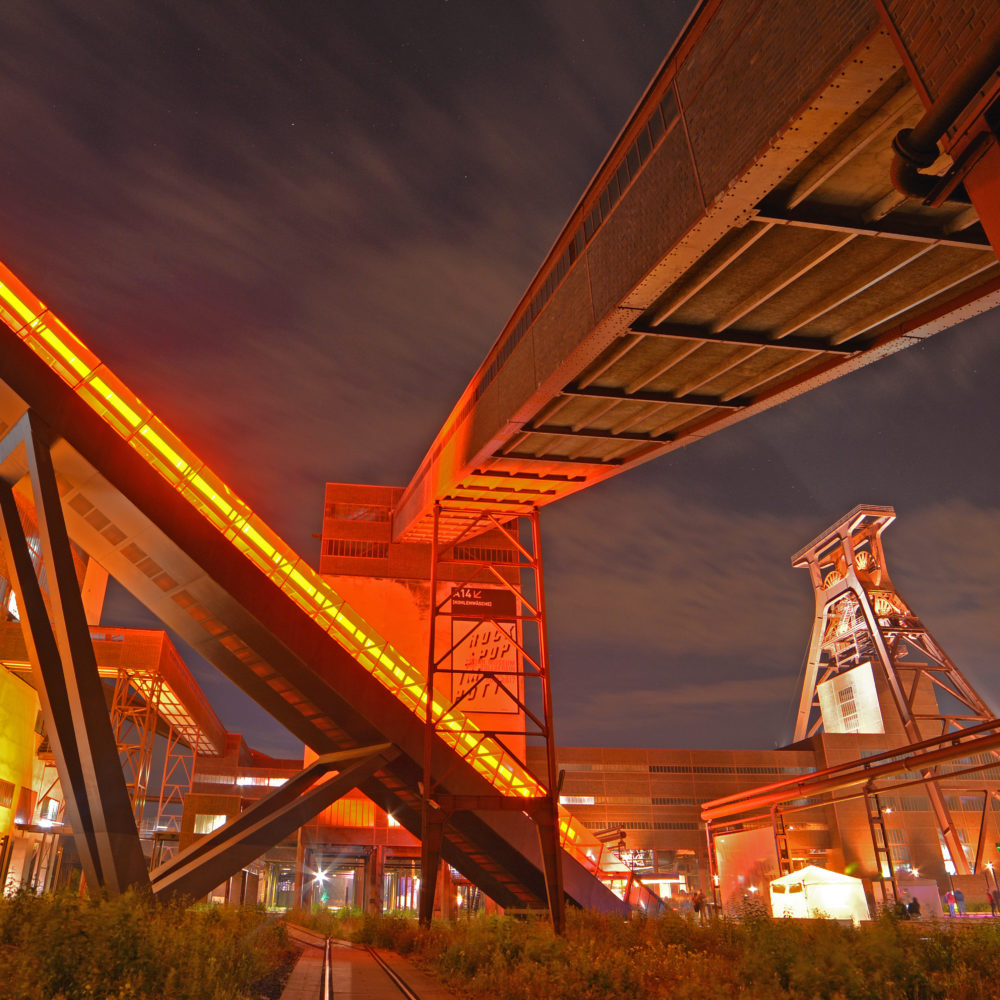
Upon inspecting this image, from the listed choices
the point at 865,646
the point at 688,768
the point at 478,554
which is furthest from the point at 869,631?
the point at 478,554

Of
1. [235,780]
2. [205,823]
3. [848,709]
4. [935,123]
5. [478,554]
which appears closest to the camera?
[935,123]

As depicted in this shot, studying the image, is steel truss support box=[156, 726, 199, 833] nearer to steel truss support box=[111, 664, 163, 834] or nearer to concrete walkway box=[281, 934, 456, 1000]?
steel truss support box=[111, 664, 163, 834]

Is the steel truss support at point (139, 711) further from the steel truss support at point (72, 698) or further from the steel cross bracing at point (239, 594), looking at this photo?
the steel truss support at point (72, 698)

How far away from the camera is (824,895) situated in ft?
55.3

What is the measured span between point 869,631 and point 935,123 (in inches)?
2429

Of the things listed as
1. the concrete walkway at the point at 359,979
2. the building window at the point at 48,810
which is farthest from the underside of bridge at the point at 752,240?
the building window at the point at 48,810

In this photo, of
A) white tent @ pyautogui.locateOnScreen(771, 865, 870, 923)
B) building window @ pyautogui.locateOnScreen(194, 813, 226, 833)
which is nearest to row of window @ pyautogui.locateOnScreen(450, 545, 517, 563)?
building window @ pyautogui.locateOnScreen(194, 813, 226, 833)

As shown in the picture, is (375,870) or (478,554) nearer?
(478,554)

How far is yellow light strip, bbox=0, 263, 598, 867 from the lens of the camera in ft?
46.7

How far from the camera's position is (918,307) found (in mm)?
12117

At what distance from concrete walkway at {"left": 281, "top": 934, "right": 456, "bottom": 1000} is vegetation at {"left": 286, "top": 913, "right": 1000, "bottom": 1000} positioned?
47 cm

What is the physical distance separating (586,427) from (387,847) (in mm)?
30979

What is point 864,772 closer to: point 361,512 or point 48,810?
point 361,512

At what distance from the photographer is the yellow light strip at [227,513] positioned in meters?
14.2
